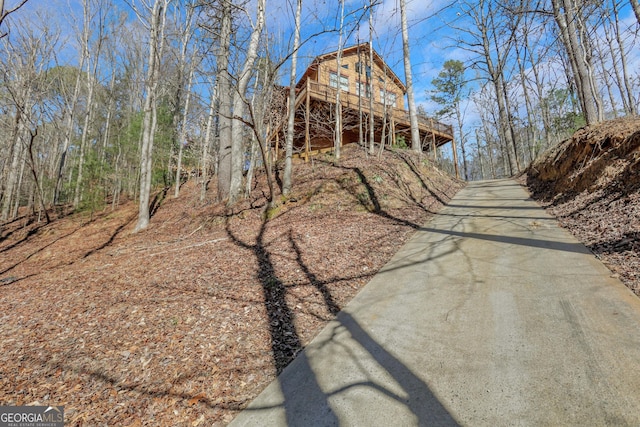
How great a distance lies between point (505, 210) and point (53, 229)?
16773 mm

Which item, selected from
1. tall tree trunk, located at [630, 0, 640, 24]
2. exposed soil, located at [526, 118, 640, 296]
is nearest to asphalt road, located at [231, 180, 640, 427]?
exposed soil, located at [526, 118, 640, 296]

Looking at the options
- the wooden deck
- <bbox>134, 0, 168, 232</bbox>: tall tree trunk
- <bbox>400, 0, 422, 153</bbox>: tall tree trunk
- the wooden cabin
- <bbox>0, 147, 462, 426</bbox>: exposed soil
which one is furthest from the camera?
the wooden deck

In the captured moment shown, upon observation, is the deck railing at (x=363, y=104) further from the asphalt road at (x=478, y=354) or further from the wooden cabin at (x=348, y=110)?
the asphalt road at (x=478, y=354)

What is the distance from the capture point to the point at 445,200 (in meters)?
9.79

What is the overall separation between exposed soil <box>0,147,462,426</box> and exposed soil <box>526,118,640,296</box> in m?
2.90

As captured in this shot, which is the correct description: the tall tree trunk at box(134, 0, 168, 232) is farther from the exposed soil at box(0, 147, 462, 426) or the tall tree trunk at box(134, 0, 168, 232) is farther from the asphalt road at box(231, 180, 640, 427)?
the asphalt road at box(231, 180, 640, 427)

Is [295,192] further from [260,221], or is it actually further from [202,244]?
[202,244]

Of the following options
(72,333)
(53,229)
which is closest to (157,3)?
(53,229)

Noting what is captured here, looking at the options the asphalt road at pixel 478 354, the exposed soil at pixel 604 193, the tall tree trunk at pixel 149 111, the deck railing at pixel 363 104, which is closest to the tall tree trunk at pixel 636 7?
the exposed soil at pixel 604 193

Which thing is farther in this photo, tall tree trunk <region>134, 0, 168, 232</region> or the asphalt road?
tall tree trunk <region>134, 0, 168, 232</region>

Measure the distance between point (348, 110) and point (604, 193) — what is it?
41.5ft

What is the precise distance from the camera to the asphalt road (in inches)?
68.2

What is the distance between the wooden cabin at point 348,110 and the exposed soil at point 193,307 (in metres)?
6.76

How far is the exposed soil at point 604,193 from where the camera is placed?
3.43 m
